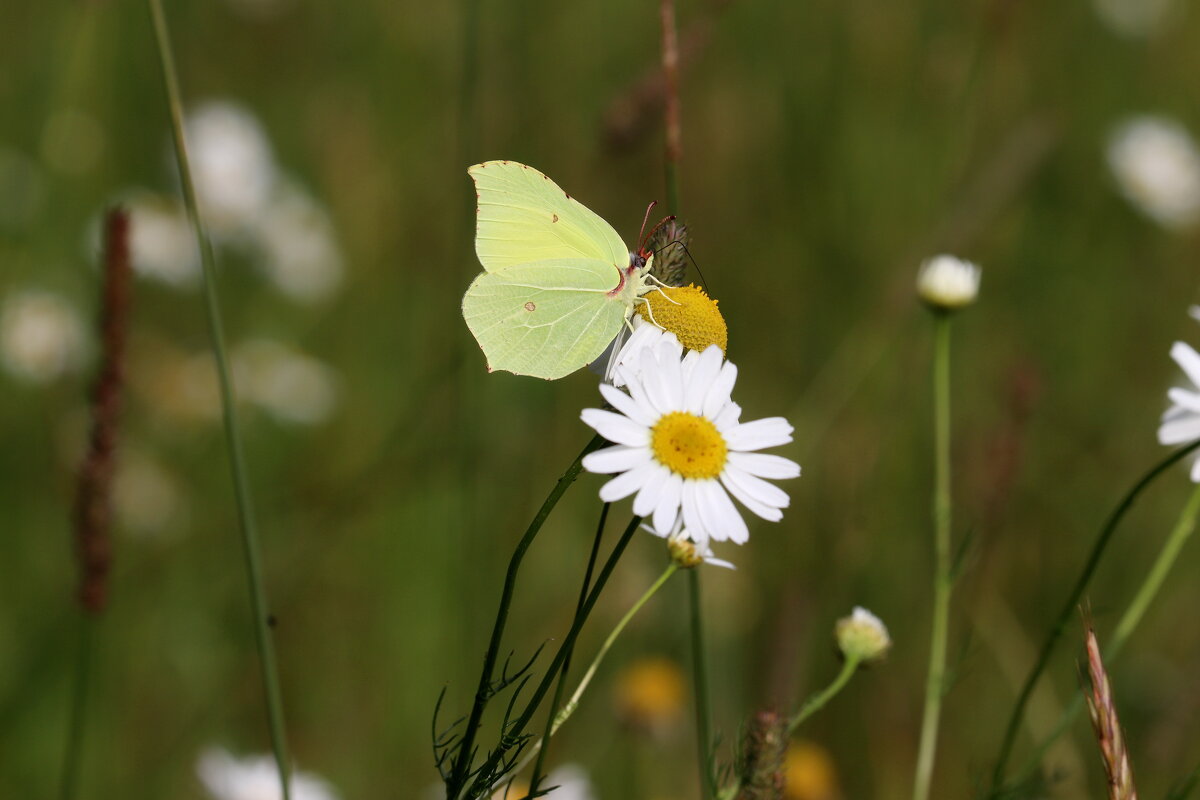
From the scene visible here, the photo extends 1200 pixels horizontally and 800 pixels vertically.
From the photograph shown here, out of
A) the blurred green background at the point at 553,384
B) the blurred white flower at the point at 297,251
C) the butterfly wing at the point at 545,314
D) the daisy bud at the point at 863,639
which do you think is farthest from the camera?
the blurred white flower at the point at 297,251

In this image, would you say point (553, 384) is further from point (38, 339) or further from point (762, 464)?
point (762, 464)

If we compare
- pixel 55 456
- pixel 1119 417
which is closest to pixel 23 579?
pixel 55 456

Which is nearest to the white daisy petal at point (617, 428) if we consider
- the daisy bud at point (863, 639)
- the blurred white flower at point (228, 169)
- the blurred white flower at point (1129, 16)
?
the daisy bud at point (863, 639)

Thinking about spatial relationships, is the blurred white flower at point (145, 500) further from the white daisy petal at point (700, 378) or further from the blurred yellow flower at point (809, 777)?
the white daisy petal at point (700, 378)

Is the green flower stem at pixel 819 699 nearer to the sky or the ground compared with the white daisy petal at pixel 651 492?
nearer to the ground

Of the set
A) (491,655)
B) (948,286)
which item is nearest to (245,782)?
(491,655)

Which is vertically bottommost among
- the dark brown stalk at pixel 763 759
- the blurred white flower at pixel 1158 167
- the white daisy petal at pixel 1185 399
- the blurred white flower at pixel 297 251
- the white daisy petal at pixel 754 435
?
the dark brown stalk at pixel 763 759

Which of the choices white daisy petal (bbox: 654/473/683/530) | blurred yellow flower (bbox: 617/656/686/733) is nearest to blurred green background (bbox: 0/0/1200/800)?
blurred yellow flower (bbox: 617/656/686/733)
